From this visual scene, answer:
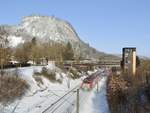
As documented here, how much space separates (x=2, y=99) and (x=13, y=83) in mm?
6629

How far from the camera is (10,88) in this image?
39562 millimetres

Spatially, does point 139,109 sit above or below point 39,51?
below

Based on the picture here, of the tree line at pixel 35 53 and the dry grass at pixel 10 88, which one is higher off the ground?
the tree line at pixel 35 53

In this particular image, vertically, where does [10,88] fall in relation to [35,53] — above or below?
below

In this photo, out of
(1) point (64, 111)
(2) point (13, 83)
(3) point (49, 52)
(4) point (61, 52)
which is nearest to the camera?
(1) point (64, 111)

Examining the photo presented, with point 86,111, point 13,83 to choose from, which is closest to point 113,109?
point 86,111

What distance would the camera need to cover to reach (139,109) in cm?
2881

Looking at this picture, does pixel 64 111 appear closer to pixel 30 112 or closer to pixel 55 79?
pixel 30 112

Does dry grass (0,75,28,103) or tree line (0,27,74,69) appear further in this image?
tree line (0,27,74,69)

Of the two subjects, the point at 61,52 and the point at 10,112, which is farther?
the point at 61,52

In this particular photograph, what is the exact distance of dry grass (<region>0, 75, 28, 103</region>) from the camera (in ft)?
119

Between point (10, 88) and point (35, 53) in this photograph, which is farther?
point (35, 53)

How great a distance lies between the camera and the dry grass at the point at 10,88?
3641cm

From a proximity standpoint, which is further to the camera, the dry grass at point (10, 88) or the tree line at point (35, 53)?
the tree line at point (35, 53)
